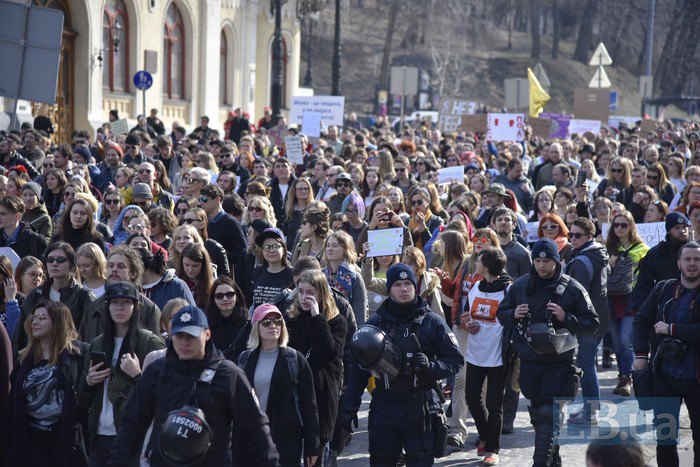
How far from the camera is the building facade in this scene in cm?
2780

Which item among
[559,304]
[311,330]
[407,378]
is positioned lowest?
[407,378]

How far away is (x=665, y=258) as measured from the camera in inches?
358

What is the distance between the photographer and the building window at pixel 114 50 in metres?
29.3

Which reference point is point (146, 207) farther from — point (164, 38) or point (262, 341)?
point (164, 38)

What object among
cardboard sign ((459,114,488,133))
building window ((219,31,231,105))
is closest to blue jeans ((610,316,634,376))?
cardboard sign ((459,114,488,133))

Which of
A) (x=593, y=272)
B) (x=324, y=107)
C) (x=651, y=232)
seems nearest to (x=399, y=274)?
(x=593, y=272)

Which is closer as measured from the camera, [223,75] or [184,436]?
[184,436]

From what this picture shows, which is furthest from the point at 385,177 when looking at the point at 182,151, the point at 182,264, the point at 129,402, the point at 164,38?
the point at 164,38

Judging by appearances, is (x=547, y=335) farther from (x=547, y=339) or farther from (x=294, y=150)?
(x=294, y=150)

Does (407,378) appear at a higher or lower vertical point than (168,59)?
lower

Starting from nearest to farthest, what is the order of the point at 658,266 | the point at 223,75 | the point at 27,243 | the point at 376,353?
the point at 376,353 < the point at 658,266 < the point at 27,243 < the point at 223,75

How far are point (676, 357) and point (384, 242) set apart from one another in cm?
309

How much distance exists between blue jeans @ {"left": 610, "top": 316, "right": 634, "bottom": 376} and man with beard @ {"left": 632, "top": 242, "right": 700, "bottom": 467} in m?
2.75

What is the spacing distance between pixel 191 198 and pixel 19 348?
4187mm
